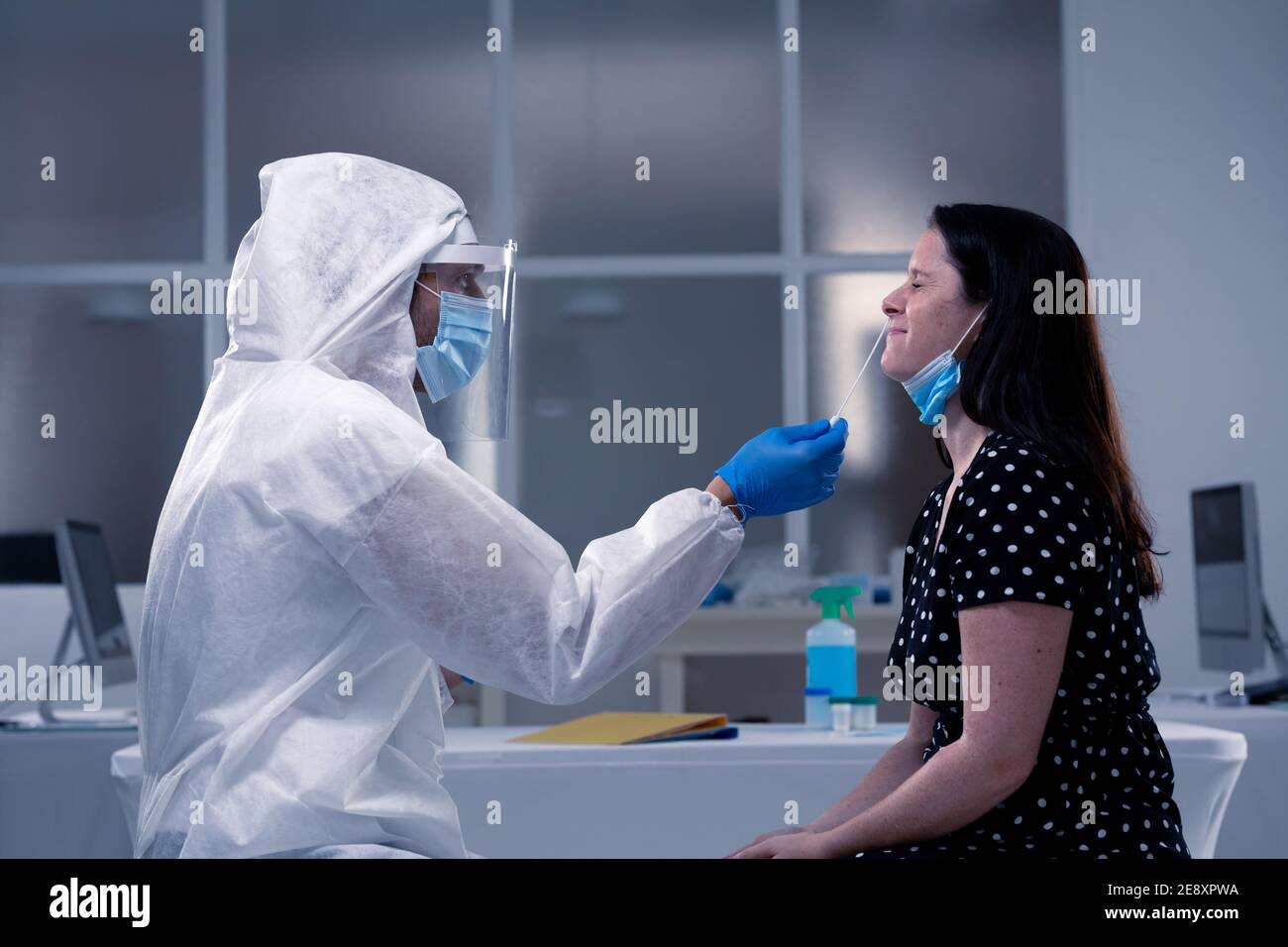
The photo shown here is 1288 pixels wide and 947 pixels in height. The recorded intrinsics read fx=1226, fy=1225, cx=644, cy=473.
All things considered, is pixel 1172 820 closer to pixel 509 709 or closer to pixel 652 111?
pixel 509 709

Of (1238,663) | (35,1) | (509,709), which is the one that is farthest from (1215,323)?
(35,1)

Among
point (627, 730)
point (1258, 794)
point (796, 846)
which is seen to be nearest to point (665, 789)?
point (627, 730)

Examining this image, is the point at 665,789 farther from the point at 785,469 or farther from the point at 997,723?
the point at 997,723

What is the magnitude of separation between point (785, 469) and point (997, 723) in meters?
0.41

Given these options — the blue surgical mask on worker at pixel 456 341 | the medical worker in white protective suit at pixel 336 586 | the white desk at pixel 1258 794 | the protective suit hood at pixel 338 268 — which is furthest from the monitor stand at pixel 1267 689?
the protective suit hood at pixel 338 268

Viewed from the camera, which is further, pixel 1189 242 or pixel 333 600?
pixel 1189 242

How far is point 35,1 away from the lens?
4.82 meters

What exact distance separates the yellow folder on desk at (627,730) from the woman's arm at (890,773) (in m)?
0.56

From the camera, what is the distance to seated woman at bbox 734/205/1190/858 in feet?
4.10

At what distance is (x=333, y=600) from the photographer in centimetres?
129

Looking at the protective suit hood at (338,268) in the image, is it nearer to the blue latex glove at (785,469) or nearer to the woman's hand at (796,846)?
the blue latex glove at (785,469)

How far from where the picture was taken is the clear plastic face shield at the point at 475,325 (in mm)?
1501

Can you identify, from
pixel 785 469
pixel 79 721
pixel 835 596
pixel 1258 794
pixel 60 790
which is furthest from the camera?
pixel 79 721
